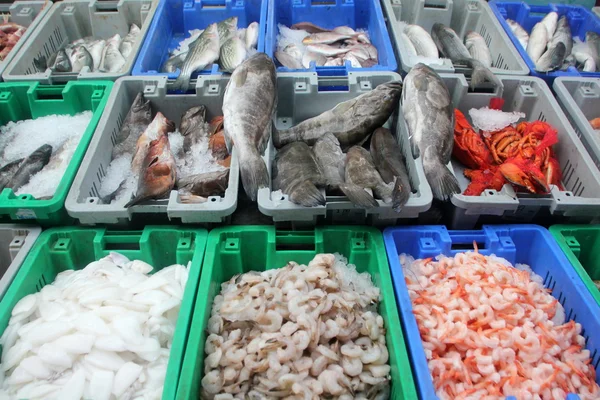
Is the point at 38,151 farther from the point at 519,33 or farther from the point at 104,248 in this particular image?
the point at 519,33

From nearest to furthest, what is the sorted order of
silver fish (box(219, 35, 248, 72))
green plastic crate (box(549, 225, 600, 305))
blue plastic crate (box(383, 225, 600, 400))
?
blue plastic crate (box(383, 225, 600, 400))
green plastic crate (box(549, 225, 600, 305))
silver fish (box(219, 35, 248, 72))

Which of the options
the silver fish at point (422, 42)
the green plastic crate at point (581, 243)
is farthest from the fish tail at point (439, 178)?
the silver fish at point (422, 42)

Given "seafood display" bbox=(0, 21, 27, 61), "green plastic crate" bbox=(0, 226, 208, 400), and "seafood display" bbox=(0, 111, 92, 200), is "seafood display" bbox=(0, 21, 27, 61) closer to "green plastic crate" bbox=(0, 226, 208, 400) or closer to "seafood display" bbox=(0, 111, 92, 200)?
"seafood display" bbox=(0, 111, 92, 200)

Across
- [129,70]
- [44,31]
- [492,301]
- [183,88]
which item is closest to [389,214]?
[492,301]

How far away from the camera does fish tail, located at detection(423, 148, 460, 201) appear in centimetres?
207

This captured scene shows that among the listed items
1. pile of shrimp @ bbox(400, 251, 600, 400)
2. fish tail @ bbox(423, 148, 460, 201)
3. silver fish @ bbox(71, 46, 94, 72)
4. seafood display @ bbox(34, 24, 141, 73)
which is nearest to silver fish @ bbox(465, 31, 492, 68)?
fish tail @ bbox(423, 148, 460, 201)

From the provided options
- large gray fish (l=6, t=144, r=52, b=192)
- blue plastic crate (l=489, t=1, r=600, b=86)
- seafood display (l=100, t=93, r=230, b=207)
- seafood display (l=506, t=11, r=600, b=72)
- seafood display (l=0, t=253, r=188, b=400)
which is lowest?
seafood display (l=0, t=253, r=188, b=400)

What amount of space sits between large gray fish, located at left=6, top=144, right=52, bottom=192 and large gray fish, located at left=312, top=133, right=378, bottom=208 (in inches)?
60.0

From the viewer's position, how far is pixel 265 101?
2.47m

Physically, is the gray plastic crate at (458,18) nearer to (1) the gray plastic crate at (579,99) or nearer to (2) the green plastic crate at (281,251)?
(1) the gray plastic crate at (579,99)

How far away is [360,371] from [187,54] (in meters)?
2.50

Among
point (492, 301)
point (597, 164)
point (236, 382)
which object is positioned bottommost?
point (236, 382)

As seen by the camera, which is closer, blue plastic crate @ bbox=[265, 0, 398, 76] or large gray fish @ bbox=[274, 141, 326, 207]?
large gray fish @ bbox=[274, 141, 326, 207]

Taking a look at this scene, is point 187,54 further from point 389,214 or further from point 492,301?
point 492,301
